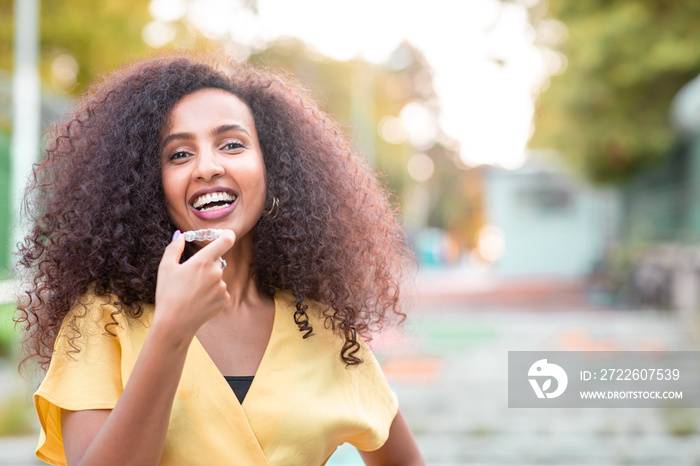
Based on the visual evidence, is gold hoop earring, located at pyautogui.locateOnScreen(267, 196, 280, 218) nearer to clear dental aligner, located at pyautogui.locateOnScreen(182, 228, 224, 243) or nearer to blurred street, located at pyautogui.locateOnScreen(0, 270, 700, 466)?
clear dental aligner, located at pyautogui.locateOnScreen(182, 228, 224, 243)

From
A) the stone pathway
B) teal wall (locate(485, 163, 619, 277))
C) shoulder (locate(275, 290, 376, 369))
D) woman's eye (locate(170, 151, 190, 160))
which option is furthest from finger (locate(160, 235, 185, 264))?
teal wall (locate(485, 163, 619, 277))

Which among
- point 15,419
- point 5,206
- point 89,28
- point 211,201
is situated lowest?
point 15,419

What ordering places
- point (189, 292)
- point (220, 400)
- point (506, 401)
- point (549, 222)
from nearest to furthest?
point (189, 292) → point (220, 400) → point (506, 401) → point (549, 222)

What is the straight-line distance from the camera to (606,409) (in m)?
6.36

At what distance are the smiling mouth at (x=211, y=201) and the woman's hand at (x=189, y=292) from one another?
0.28 metres

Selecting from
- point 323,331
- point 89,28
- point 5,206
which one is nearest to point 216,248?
point 323,331

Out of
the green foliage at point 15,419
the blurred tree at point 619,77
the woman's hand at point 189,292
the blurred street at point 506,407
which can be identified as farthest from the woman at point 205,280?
the blurred tree at point 619,77

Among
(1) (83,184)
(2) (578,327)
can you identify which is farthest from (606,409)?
(1) (83,184)

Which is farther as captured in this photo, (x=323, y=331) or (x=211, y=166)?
(x=323, y=331)

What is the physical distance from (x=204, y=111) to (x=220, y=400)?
0.66 m

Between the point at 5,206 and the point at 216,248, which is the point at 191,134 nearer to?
the point at 216,248

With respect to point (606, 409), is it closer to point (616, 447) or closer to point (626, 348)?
point (616, 447)

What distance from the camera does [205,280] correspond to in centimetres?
133

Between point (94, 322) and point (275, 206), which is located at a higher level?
point (275, 206)
